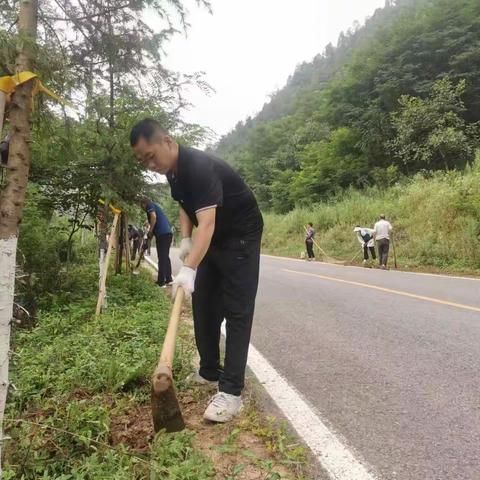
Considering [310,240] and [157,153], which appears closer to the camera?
[157,153]

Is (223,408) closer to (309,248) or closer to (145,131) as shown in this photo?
(145,131)

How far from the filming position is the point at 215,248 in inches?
126

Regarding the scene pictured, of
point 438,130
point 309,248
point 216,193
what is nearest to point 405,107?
point 438,130

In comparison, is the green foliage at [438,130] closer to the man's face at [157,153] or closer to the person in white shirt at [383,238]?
the person in white shirt at [383,238]

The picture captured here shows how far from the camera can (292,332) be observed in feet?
17.7

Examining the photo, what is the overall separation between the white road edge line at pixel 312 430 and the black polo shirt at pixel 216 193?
4.00 ft

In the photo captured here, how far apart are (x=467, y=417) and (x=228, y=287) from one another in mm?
1727

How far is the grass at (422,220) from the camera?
45.9 ft

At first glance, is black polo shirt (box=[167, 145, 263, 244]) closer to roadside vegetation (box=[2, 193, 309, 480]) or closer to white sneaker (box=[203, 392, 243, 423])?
white sneaker (box=[203, 392, 243, 423])

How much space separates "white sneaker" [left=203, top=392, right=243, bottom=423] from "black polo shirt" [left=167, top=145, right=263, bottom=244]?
1.03 m

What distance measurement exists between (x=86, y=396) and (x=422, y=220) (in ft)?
52.2

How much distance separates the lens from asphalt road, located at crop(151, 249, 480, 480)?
255cm

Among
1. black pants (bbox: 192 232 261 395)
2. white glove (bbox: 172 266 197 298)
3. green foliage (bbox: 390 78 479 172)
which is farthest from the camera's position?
green foliage (bbox: 390 78 479 172)

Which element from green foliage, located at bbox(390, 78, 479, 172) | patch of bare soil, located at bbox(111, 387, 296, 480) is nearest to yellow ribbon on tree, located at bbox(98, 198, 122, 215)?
patch of bare soil, located at bbox(111, 387, 296, 480)
